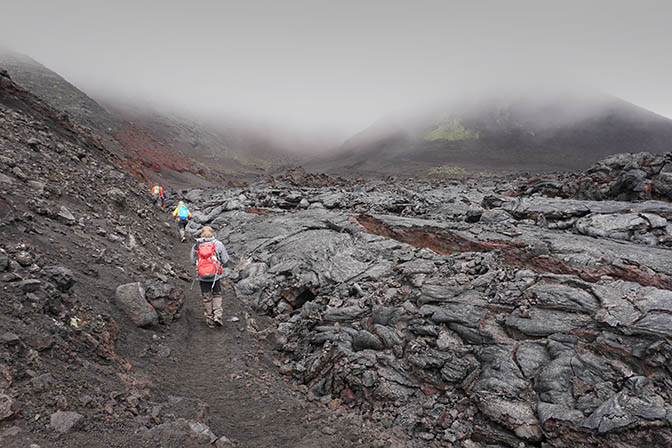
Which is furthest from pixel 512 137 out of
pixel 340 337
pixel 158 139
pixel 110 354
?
pixel 110 354

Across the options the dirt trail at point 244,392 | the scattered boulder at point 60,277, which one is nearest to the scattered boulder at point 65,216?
the scattered boulder at point 60,277

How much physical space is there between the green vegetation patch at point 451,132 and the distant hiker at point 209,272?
81.2m

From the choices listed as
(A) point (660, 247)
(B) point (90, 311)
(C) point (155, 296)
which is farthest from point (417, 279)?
(A) point (660, 247)

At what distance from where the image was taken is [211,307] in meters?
7.12

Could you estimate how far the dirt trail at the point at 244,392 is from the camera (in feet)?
14.1

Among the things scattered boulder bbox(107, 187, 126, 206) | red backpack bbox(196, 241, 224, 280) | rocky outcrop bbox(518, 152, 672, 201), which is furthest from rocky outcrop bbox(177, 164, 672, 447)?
scattered boulder bbox(107, 187, 126, 206)

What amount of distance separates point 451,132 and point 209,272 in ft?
284

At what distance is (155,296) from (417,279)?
572 centimetres

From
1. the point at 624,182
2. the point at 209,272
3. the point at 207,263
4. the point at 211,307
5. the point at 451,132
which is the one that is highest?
the point at 451,132

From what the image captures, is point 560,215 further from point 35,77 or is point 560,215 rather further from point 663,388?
point 35,77

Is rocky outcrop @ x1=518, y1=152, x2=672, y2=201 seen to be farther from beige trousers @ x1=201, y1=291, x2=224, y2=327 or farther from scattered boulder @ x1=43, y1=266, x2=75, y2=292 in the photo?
scattered boulder @ x1=43, y1=266, x2=75, y2=292

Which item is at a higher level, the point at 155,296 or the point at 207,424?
the point at 155,296

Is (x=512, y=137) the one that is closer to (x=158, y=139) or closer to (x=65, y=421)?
(x=158, y=139)

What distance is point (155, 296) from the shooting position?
6418 mm
